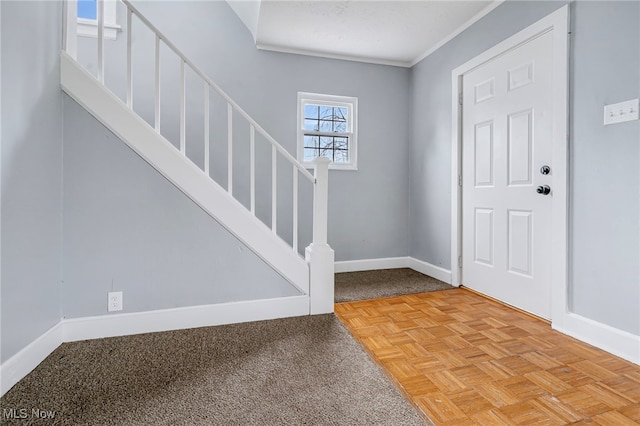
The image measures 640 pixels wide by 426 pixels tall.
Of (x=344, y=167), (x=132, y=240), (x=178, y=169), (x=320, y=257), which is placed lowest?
(x=320, y=257)

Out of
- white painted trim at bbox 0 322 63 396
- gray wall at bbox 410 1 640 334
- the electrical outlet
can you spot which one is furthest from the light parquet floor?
white painted trim at bbox 0 322 63 396

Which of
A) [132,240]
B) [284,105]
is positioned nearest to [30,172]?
[132,240]

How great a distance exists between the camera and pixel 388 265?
11.7ft

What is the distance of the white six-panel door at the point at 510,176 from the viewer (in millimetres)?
2102

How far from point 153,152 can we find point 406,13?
2242 mm

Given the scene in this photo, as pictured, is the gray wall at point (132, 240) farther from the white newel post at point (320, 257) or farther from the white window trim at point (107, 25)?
the white window trim at point (107, 25)

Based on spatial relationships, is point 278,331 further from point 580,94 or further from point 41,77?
point 580,94

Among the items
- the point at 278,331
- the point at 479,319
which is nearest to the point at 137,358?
the point at 278,331

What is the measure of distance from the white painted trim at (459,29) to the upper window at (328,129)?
819 millimetres

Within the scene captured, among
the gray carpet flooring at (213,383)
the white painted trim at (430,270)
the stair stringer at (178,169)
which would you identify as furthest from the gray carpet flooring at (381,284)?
the gray carpet flooring at (213,383)

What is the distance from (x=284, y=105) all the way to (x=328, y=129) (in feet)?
1.77

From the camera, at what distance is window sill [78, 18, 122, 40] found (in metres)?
2.67

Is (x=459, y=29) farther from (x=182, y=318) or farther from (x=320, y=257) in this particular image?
(x=182, y=318)

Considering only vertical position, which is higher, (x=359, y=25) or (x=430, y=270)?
(x=359, y=25)
